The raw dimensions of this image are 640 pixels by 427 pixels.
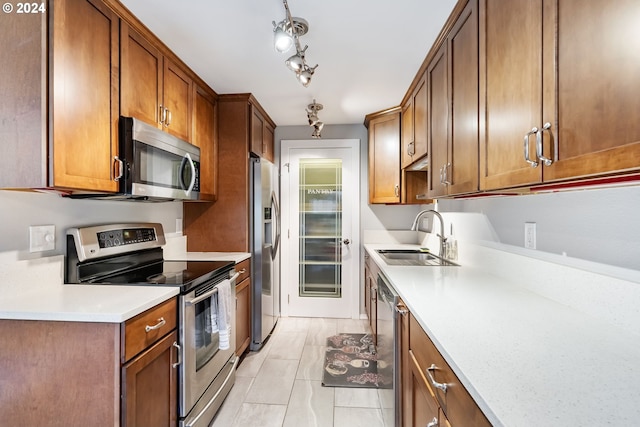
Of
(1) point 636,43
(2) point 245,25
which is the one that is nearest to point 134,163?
(2) point 245,25

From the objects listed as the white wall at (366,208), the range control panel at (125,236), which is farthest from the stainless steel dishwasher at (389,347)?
the range control panel at (125,236)

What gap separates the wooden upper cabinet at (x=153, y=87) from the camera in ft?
5.42

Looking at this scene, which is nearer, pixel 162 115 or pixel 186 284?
pixel 186 284

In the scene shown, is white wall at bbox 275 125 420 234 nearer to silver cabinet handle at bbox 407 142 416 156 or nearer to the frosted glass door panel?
the frosted glass door panel

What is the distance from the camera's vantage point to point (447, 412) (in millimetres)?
872

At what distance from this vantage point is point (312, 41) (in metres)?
1.85

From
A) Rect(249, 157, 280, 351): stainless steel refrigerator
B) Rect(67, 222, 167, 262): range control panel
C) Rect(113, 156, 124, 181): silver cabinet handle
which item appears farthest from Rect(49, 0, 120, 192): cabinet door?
Rect(249, 157, 280, 351): stainless steel refrigerator

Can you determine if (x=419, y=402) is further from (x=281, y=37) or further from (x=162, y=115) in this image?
(x=162, y=115)

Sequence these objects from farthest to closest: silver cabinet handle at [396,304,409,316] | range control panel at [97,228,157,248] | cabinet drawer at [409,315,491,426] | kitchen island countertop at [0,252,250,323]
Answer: range control panel at [97,228,157,248] < silver cabinet handle at [396,304,409,316] < kitchen island countertop at [0,252,250,323] < cabinet drawer at [409,315,491,426]

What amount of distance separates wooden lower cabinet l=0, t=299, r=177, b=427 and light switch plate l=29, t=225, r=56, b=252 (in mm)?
384

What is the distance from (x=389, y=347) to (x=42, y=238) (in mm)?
1872

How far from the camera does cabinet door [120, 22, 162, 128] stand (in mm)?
1628

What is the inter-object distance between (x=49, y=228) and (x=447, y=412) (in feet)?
6.18

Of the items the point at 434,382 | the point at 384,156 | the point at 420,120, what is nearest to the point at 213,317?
the point at 434,382
